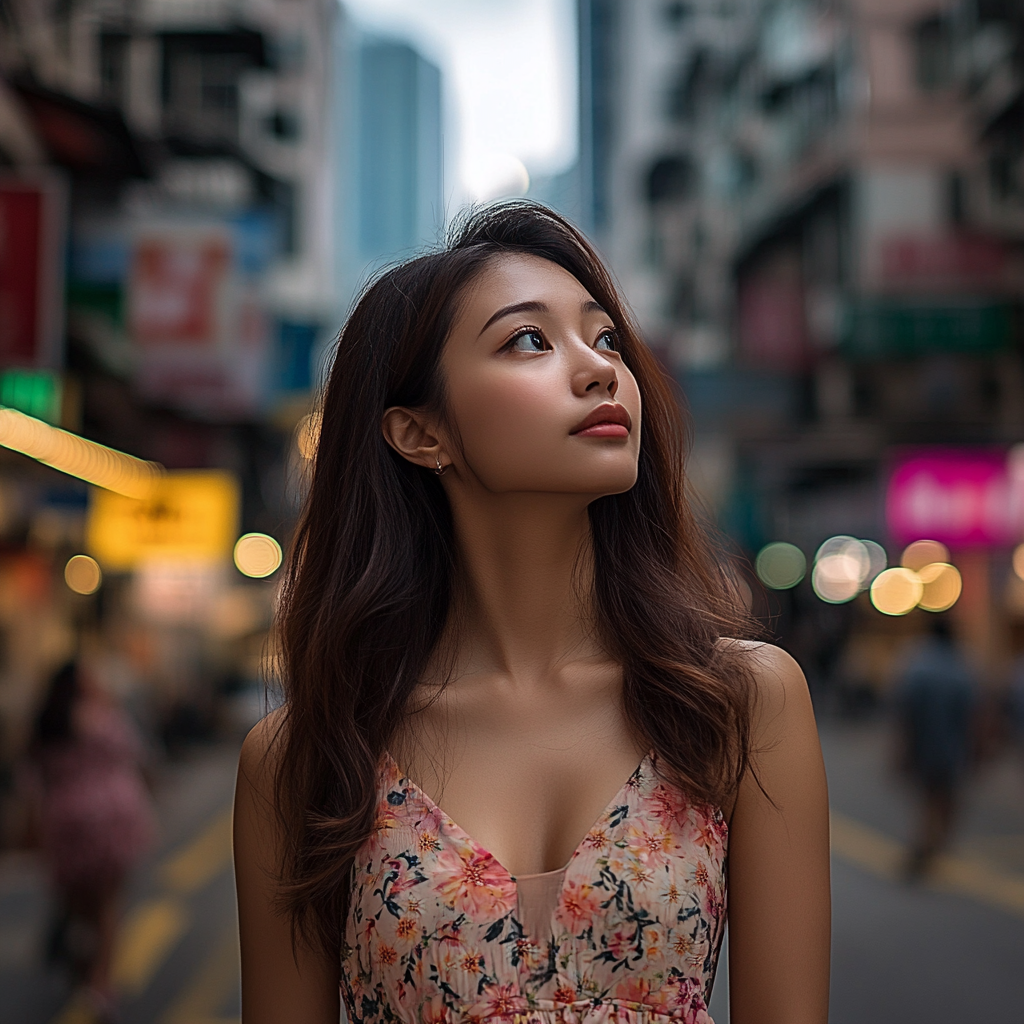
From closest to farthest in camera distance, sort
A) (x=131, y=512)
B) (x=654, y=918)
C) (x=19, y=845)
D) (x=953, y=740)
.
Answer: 1. (x=654, y=918)
2. (x=953, y=740)
3. (x=19, y=845)
4. (x=131, y=512)

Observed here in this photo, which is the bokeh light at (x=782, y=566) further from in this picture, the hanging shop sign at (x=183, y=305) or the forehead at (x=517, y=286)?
the forehead at (x=517, y=286)

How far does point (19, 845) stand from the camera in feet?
30.5

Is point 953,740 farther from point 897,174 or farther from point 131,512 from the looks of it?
point 897,174

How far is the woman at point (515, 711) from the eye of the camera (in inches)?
61.2

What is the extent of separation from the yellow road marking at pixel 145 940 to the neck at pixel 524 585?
4.88 m

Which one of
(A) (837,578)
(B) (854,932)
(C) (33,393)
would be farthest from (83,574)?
(A) (837,578)

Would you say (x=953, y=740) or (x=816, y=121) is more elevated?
(x=816, y=121)

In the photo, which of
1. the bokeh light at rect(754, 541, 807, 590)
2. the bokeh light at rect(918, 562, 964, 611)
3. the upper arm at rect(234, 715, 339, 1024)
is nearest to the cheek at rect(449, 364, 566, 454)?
the upper arm at rect(234, 715, 339, 1024)

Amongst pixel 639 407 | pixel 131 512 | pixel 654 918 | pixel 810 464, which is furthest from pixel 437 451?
pixel 810 464

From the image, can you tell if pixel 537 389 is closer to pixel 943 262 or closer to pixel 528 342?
pixel 528 342

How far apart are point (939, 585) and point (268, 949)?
22.5m

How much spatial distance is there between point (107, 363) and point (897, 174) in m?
15.7

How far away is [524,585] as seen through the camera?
1801 mm

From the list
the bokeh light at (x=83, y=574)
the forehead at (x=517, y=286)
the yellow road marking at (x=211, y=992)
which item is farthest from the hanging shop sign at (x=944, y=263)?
the forehead at (x=517, y=286)
